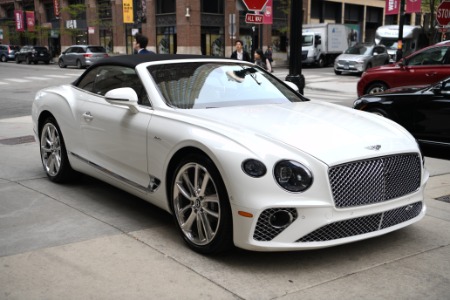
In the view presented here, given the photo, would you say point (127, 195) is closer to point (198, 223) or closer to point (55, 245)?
point (55, 245)

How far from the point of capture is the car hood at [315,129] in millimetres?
3576

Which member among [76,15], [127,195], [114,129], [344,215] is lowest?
[127,195]

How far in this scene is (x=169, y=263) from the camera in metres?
3.71

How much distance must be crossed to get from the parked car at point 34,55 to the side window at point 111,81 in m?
40.8

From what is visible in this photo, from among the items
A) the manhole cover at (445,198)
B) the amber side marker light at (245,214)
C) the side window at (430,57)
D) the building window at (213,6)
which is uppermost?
the building window at (213,6)

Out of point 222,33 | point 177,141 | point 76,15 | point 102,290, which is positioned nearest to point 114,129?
point 177,141

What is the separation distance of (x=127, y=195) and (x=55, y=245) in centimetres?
153

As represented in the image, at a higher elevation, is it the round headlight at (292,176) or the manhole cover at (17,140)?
the round headlight at (292,176)

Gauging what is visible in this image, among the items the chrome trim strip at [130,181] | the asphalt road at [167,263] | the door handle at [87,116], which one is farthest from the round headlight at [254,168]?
the door handle at [87,116]

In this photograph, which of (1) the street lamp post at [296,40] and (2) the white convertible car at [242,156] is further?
(1) the street lamp post at [296,40]

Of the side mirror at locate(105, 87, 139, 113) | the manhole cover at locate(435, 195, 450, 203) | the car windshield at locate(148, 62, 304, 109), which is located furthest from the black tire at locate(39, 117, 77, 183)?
the manhole cover at locate(435, 195, 450, 203)

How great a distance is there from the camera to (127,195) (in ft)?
18.2

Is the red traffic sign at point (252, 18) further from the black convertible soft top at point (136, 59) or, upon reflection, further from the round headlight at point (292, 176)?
the round headlight at point (292, 176)

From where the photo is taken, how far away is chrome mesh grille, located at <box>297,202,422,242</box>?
11.5 feet
